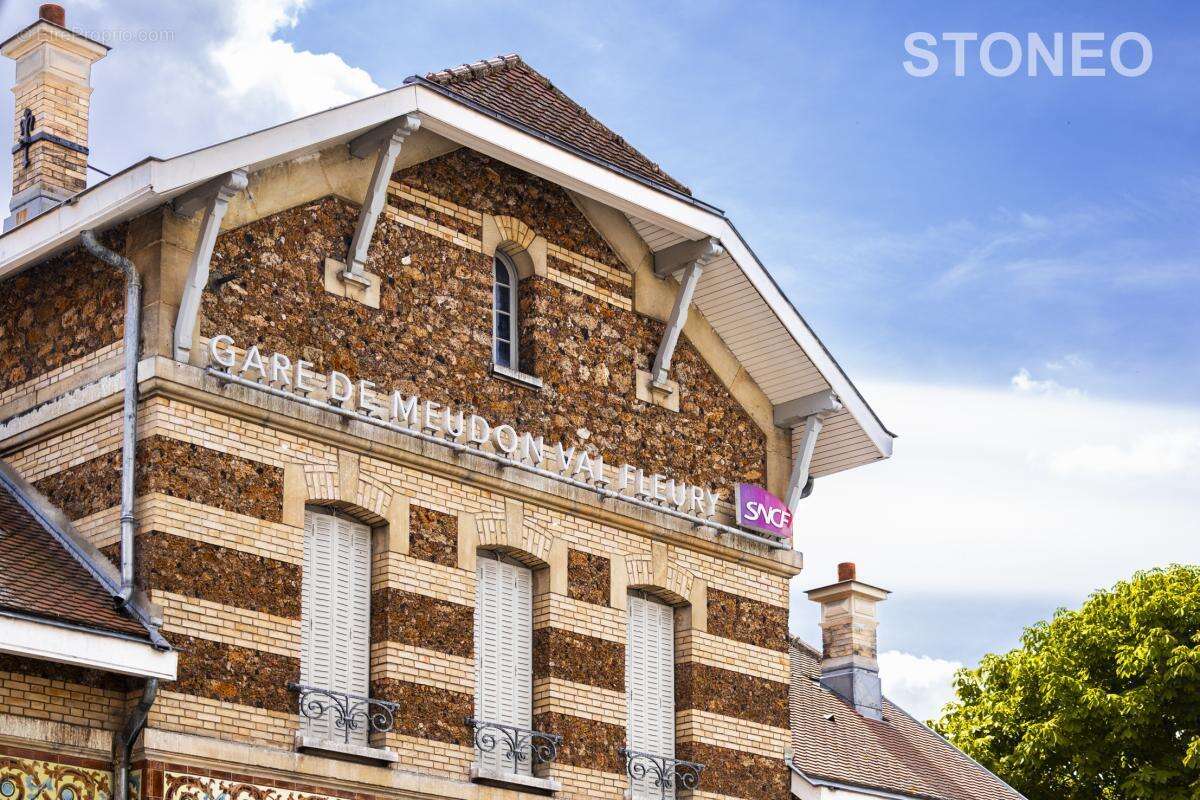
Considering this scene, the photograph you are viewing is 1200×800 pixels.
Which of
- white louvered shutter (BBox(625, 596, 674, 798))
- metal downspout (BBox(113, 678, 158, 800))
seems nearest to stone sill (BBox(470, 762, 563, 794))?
white louvered shutter (BBox(625, 596, 674, 798))

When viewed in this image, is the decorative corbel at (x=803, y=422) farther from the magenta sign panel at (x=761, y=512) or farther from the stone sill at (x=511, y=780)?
the stone sill at (x=511, y=780)

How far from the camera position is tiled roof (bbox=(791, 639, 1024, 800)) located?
82.8ft

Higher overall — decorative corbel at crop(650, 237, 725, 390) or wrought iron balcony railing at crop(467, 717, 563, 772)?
decorative corbel at crop(650, 237, 725, 390)

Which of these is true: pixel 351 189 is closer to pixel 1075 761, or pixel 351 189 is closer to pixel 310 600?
pixel 310 600

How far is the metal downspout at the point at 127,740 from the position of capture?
16594 millimetres

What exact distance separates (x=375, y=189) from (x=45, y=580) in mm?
4904

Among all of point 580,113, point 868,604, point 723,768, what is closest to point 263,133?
point 580,113

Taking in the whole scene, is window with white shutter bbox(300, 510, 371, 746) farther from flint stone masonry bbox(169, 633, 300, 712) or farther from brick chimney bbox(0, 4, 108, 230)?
brick chimney bbox(0, 4, 108, 230)

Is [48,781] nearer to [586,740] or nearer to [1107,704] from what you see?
[586,740]

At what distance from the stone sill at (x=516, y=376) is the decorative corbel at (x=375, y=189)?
5.60 ft

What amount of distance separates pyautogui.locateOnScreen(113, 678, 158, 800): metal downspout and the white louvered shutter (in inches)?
232

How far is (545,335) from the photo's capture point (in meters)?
21.4

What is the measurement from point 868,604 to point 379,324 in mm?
12643

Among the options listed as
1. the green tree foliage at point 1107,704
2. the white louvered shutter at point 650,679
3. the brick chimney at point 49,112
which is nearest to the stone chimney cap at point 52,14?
the brick chimney at point 49,112
